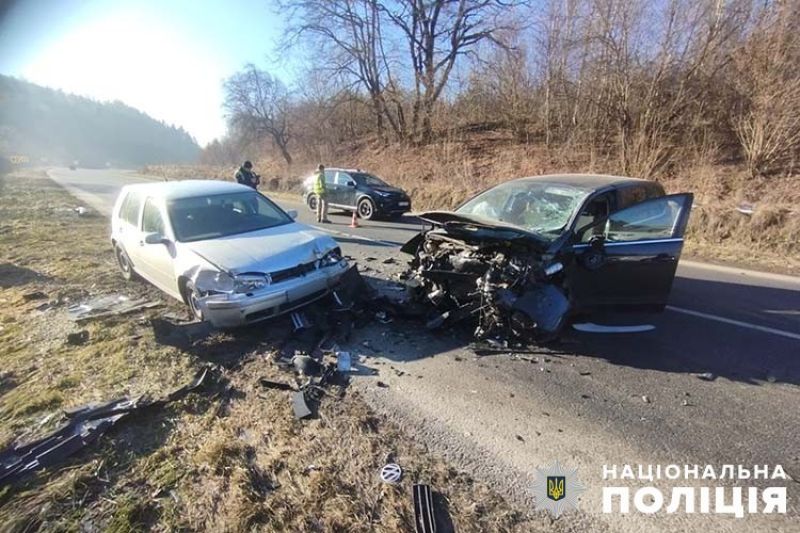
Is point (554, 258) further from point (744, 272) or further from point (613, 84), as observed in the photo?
point (613, 84)

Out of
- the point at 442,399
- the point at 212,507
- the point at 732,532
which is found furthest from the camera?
the point at 442,399

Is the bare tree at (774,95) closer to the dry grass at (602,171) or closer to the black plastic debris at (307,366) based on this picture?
the dry grass at (602,171)

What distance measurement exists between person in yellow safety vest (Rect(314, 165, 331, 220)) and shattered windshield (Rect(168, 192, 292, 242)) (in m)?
6.17

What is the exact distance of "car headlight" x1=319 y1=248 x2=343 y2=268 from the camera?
4.73 meters

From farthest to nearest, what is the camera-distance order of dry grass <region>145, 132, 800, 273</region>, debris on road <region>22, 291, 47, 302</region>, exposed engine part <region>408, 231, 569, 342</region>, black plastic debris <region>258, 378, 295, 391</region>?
dry grass <region>145, 132, 800, 273</region> < debris on road <region>22, 291, 47, 302</region> < exposed engine part <region>408, 231, 569, 342</region> < black plastic debris <region>258, 378, 295, 391</region>

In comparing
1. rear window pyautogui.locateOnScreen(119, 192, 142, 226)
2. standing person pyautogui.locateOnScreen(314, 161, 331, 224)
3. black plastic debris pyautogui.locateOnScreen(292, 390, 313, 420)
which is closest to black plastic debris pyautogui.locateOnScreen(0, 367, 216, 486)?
black plastic debris pyautogui.locateOnScreen(292, 390, 313, 420)

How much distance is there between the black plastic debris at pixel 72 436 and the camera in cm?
248

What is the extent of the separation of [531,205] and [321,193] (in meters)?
8.45

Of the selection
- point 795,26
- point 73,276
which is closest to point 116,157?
point 73,276

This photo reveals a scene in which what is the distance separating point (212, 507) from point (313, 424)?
2.73 feet

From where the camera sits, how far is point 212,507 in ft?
7.18

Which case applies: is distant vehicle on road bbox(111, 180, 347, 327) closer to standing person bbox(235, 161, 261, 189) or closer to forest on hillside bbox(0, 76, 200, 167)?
standing person bbox(235, 161, 261, 189)

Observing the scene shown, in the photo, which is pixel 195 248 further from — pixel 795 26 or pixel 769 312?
pixel 795 26

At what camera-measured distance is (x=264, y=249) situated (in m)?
4.47
